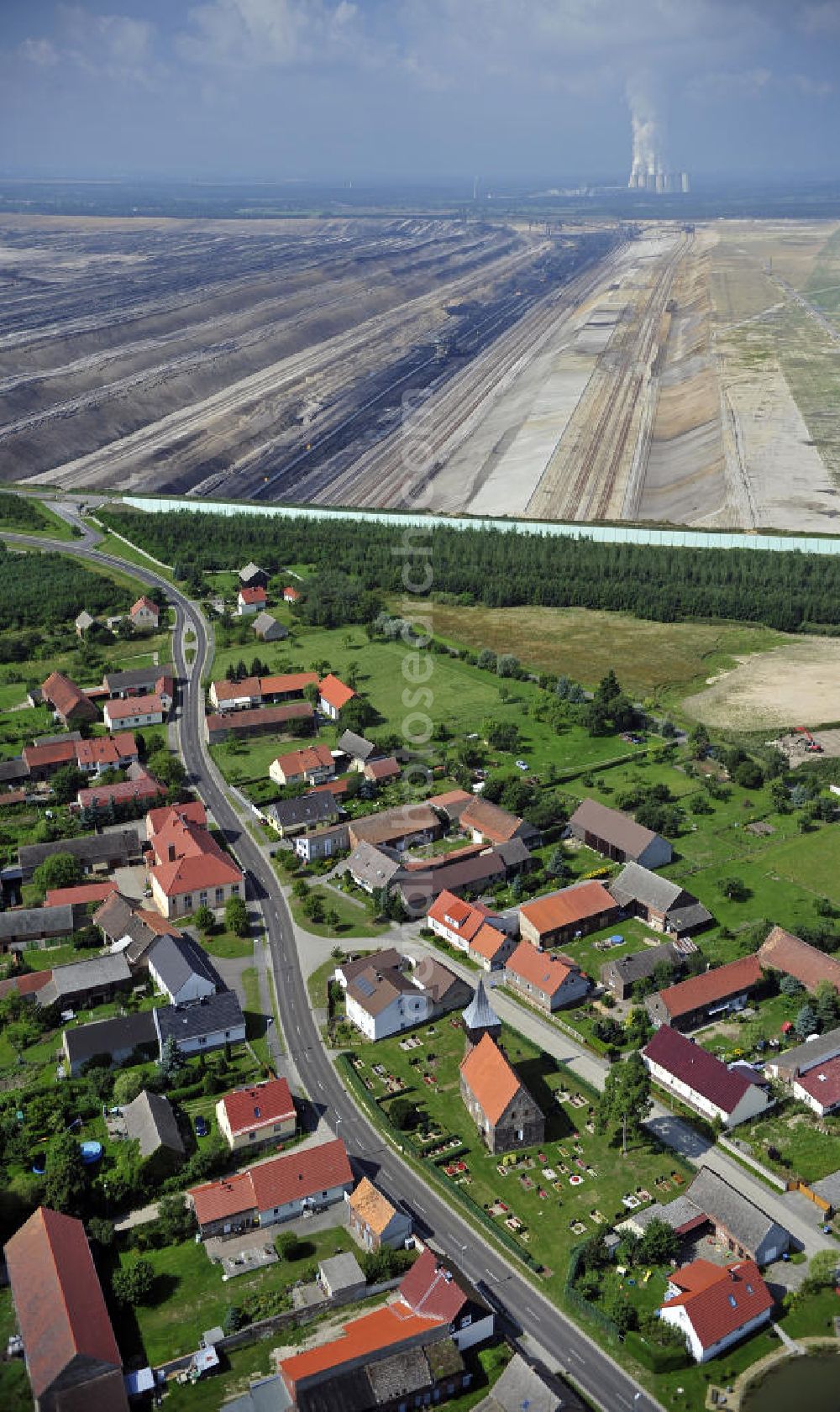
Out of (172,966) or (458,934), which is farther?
(458,934)

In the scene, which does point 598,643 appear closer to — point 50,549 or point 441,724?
point 441,724

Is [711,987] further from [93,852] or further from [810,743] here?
[93,852]

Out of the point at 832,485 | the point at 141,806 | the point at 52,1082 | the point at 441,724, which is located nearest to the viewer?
the point at 52,1082

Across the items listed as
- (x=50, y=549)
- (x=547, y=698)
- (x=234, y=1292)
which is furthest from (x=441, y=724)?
(x=50, y=549)

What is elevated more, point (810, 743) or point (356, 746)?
point (356, 746)

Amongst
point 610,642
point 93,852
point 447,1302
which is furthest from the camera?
point 610,642

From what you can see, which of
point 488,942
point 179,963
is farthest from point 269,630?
point 179,963

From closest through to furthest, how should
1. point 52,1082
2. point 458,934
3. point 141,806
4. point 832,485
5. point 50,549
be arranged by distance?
1. point 52,1082
2. point 458,934
3. point 141,806
4. point 50,549
5. point 832,485

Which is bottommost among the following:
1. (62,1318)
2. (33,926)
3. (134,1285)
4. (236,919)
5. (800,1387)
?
(800,1387)

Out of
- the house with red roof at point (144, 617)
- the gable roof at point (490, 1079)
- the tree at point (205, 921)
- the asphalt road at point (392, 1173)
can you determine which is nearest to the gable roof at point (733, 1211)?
the asphalt road at point (392, 1173)
